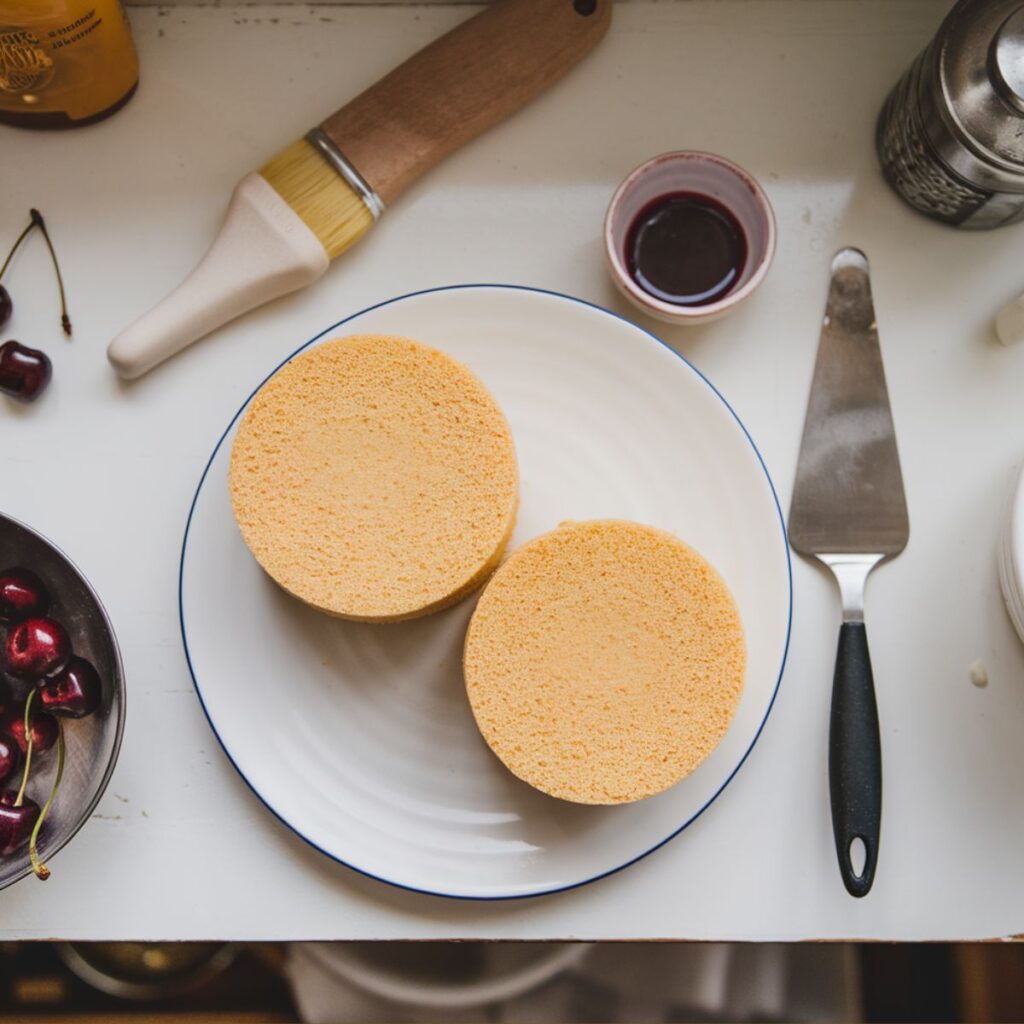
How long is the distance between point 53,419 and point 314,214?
0.29 m

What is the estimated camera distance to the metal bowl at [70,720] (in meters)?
0.72

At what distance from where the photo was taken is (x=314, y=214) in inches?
32.5

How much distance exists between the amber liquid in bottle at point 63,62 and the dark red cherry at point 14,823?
57 cm

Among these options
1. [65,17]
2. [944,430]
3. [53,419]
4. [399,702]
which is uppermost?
[65,17]

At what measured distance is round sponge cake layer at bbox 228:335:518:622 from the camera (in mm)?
726

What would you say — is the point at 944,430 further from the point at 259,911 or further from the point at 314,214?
the point at 259,911

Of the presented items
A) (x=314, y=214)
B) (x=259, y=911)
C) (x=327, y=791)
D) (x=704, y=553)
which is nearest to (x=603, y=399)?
(x=704, y=553)

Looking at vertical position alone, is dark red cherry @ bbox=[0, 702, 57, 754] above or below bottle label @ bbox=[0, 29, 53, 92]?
below

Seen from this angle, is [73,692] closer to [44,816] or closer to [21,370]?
[44,816]

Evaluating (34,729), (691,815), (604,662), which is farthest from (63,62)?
(691,815)

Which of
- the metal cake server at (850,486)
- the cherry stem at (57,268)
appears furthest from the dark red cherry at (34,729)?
the metal cake server at (850,486)

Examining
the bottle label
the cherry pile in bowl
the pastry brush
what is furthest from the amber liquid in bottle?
→ the cherry pile in bowl

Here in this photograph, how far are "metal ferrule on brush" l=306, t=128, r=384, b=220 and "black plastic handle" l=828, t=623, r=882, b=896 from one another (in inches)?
21.2

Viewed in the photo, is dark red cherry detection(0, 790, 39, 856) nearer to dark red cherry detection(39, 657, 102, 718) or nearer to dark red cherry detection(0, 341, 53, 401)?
dark red cherry detection(39, 657, 102, 718)
